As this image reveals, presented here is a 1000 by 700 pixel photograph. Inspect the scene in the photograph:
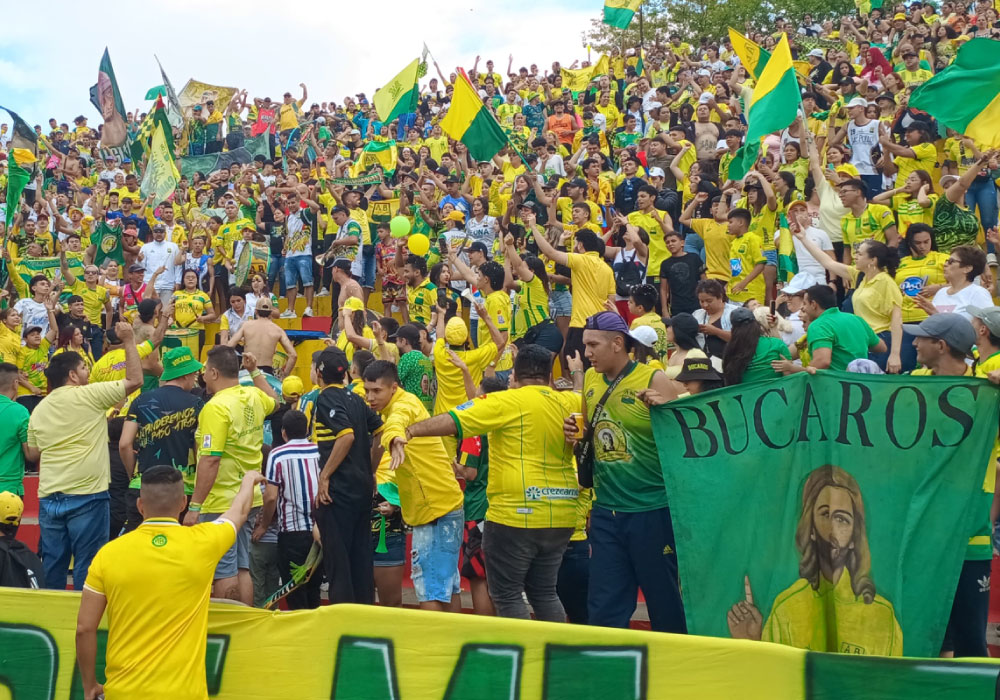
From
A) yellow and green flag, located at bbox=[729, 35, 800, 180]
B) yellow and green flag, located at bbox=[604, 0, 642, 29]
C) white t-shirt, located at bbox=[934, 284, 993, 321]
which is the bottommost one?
white t-shirt, located at bbox=[934, 284, 993, 321]

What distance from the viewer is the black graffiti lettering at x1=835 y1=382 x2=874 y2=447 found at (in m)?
5.45

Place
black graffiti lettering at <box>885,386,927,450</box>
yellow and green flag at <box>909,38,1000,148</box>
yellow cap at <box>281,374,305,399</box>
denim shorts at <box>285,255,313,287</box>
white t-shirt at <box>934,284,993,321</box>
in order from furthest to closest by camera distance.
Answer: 1. denim shorts at <box>285,255,313,287</box>
2. yellow cap at <box>281,374,305,399</box>
3. yellow and green flag at <box>909,38,1000,148</box>
4. white t-shirt at <box>934,284,993,321</box>
5. black graffiti lettering at <box>885,386,927,450</box>

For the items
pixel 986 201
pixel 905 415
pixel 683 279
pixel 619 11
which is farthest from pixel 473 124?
pixel 619 11

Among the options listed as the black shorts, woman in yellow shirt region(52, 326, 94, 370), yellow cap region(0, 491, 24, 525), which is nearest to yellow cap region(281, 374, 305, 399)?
woman in yellow shirt region(52, 326, 94, 370)

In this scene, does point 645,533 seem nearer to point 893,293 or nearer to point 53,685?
point 53,685

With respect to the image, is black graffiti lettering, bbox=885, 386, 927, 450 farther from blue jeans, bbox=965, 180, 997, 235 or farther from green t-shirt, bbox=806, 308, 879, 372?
blue jeans, bbox=965, 180, 997, 235

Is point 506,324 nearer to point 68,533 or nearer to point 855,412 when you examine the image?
point 68,533

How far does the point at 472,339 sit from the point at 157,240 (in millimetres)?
6259

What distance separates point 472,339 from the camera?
14047mm

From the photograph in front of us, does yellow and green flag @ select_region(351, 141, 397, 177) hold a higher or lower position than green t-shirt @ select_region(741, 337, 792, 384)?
higher

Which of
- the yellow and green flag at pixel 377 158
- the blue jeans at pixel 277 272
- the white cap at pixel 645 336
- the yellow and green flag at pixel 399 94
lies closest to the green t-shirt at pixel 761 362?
the white cap at pixel 645 336

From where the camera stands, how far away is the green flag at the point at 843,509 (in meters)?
5.32

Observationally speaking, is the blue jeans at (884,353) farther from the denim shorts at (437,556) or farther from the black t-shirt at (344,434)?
the black t-shirt at (344,434)

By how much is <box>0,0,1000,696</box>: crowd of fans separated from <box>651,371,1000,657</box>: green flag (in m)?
0.39
